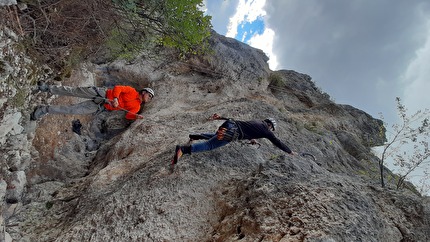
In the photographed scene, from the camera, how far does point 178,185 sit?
21.0ft

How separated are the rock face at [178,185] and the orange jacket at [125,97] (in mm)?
1304

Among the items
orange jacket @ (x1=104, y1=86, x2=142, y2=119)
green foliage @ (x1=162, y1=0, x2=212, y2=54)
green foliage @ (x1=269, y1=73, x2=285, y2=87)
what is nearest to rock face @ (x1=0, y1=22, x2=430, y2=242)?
orange jacket @ (x1=104, y1=86, x2=142, y2=119)

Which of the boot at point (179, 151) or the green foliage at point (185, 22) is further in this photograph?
the green foliage at point (185, 22)

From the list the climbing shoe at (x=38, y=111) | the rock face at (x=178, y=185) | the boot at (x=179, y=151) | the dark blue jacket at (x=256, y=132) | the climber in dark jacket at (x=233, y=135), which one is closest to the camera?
the rock face at (x=178, y=185)

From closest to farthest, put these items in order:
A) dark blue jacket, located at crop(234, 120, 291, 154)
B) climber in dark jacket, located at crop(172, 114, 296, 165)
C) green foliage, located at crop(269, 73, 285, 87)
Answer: climber in dark jacket, located at crop(172, 114, 296, 165)
dark blue jacket, located at crop(234, 120, 291, 154)
green foliage, located at crop(269, 73, 285, 87)

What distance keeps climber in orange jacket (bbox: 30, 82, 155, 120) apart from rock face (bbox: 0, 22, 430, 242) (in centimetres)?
46

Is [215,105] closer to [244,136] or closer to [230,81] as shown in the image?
[230,81]

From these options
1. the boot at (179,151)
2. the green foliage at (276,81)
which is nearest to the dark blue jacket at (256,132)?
the boot at (179,151)

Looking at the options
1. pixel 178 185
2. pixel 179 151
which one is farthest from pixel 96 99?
pixel 178 185

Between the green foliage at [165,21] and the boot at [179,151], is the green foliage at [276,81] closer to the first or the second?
the green foliage at [165,21]

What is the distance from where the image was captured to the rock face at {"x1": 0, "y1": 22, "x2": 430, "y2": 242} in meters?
5.22

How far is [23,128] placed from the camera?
763 centimetres

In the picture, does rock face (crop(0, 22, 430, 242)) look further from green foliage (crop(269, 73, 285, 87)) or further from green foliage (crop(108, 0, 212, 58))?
green foliage (crop(269, 73, 285, 87))

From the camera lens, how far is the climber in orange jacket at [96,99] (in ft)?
25.3
